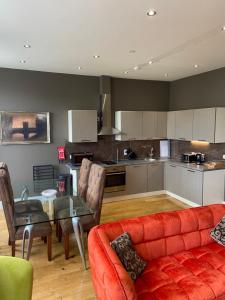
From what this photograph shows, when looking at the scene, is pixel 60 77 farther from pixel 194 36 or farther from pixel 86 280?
pixel 86 280

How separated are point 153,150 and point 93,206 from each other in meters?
3.34

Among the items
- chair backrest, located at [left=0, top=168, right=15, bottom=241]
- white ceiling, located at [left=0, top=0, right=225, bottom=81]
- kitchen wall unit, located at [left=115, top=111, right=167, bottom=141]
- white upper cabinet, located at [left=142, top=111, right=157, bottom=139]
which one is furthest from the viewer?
white upper cabinet, located at [left=142, top=111, right=157, bottom=139]

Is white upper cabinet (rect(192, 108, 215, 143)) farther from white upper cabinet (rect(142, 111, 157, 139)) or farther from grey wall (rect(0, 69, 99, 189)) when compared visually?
grey wall (rect(0, 69, 99, 189))

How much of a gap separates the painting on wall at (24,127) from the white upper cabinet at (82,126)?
20.3 inches

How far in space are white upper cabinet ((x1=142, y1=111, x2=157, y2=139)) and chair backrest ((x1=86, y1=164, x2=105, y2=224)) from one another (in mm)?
2622

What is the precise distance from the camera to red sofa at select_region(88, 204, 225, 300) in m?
1.70

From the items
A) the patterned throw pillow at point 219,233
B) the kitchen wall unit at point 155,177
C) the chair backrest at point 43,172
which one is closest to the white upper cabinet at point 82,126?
the chair backrest at point 43,172

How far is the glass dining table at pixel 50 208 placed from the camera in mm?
2846

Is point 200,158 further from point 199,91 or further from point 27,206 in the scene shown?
point 27,206

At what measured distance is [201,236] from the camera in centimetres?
251

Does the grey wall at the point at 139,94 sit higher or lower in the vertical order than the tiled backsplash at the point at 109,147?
higher

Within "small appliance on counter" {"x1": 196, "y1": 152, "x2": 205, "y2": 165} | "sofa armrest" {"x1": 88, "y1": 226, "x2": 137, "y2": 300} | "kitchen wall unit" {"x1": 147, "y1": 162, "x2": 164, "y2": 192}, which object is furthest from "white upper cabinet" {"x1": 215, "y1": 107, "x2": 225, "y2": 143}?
"sofa armrest" {"x1": 88, "y1": 226, "x2": 137, "y2": 300}

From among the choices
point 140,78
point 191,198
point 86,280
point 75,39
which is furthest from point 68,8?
point 191,198

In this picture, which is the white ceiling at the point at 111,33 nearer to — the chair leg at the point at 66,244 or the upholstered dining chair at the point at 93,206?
the upholstered dining chair at the point at 93,206
